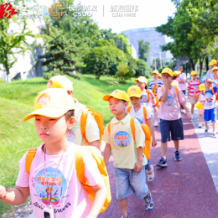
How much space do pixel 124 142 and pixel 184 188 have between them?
74.2 inches

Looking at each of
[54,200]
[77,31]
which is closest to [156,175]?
[54,200]

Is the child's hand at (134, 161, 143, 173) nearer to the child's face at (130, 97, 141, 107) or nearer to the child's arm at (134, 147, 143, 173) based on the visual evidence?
the child's arm at (134, 147, 143, 173)

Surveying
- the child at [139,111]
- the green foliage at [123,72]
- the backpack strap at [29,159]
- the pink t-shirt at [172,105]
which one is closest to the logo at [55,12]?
the pink t-shirt at [172,105]

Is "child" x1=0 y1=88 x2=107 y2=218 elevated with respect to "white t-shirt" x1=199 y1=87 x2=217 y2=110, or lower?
elevated

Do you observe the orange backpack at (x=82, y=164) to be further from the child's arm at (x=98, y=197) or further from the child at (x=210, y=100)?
the child at (x=210, y=100)

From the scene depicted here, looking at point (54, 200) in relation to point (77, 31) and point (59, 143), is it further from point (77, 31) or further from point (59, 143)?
point (77, 31)

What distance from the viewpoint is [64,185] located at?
1.82 meters

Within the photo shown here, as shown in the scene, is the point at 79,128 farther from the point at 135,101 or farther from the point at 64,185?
the point at 135,101

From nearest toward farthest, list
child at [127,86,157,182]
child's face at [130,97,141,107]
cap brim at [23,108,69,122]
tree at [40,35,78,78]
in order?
cap brim at [23,108,69,122] < child at [127,86,157,182] < child's face at [130,97,141,107] < tree at [40,35,78,78]

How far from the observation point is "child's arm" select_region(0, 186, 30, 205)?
5.82ft

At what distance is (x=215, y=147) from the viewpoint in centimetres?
716

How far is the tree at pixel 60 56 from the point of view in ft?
66.1

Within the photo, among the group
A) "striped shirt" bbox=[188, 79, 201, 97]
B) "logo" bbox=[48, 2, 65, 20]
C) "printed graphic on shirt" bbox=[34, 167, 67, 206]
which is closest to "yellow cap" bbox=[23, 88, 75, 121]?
"printed graphic on shirt" bbox=[34, 167, 67, 206]

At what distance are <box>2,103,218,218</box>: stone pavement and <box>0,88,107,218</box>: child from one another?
2490 mm
